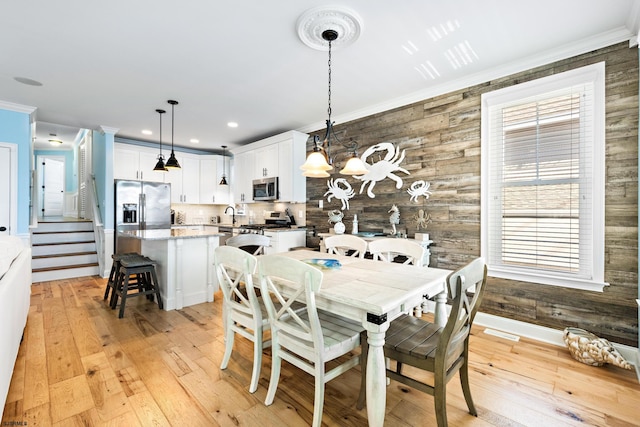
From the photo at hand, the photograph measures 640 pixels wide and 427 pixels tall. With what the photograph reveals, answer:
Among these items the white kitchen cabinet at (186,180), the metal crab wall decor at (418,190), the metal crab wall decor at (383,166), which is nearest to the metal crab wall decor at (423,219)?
the metal crab wall decor at (418,190)

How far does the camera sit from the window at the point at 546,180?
8.29ft

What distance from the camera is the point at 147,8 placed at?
6.89 feet

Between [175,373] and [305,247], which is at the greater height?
[305,247]

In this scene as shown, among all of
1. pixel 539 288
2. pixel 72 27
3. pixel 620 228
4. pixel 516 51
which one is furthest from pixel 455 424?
pixel 72 27

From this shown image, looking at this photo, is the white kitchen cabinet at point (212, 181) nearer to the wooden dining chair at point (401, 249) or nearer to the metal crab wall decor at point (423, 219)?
the metal crab wall decor at point (423, 219)

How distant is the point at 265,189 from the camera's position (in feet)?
17.5

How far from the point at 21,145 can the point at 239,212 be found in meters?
3.59

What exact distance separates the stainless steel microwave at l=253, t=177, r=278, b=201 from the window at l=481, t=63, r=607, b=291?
10.5 feet

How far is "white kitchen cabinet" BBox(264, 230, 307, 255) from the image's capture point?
15.1 feet

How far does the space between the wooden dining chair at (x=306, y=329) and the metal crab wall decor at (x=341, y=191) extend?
2599 millimetres

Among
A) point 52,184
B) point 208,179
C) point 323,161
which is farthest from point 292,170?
point 52,184

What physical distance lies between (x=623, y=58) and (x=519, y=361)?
8.33 feet

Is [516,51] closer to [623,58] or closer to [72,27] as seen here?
[623,58]

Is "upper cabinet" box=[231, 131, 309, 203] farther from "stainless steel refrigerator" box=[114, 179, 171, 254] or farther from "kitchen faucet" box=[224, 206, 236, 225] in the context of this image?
"stainless steel refrigerator" box=[114, 179, 171, 254]
